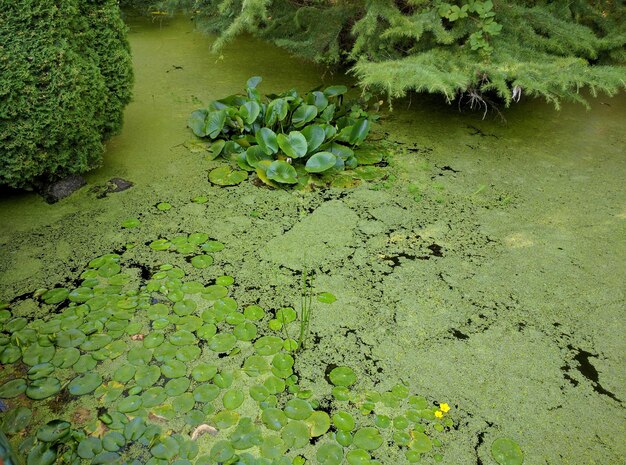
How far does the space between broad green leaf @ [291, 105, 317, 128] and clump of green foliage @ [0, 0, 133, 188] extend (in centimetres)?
86

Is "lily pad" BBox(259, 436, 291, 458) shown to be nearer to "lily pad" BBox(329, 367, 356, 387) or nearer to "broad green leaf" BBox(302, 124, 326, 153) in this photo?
"lily pad" BBox(329, 367, 356, 387)

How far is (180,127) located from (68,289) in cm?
128

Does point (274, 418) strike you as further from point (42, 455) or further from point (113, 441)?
point (42, 455)

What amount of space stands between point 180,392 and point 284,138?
1.38 meters

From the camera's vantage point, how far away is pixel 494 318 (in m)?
1.76

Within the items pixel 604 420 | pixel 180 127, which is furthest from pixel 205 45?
pixel 604 420

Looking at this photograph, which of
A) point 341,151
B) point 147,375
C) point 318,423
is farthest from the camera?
point 341,151

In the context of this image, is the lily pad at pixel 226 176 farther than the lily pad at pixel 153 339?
Yes

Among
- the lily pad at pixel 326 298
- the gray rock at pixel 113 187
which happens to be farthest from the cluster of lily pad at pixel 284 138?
the lily pad at pixel 326 298

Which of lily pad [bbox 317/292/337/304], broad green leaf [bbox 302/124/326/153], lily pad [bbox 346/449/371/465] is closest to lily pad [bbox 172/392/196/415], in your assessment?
lily pad [bbox 346/449/371/465]

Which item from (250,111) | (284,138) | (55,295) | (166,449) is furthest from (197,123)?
(166,449)

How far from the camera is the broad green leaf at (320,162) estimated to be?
2.43m

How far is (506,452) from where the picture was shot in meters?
1.35

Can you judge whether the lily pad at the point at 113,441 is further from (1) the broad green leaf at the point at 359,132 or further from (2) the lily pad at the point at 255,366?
(1) the broad green leaf at the point at 359,132
